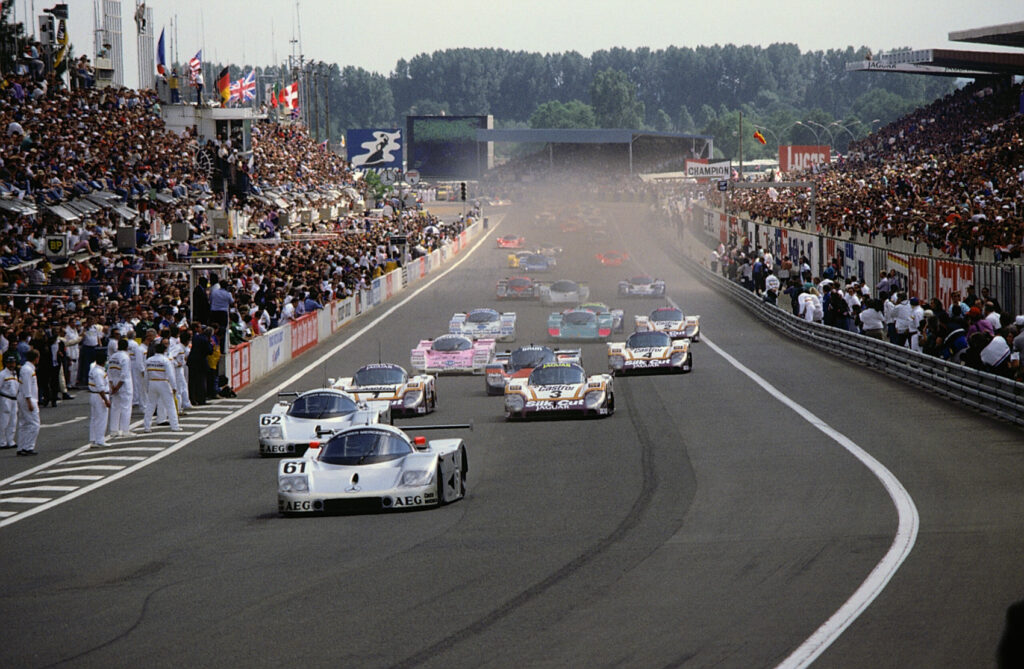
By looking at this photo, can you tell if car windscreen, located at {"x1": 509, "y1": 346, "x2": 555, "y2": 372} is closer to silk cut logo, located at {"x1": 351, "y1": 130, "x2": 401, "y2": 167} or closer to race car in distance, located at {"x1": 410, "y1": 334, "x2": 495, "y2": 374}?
race car in distance, located at {"x1": 410, "y1": 334, "x2": 495, "y2": 374}

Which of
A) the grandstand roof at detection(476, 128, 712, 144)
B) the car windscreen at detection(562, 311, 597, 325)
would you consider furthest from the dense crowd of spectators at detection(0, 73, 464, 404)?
the grandstand roof at detection(476, 128, 712, 144)

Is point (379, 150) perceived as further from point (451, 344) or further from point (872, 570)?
point (872, 570)

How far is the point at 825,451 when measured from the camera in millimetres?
19547

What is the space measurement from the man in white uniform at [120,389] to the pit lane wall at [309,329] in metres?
7.71

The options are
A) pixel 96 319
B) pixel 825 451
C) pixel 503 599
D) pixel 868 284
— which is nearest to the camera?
pixel 503 599

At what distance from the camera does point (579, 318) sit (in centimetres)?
4325

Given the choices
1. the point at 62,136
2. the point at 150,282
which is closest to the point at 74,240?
the point at 150,282

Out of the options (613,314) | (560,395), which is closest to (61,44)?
(613,314)

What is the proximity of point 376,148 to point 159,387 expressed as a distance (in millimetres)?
45429

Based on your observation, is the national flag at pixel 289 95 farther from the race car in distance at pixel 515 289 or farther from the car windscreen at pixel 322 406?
the car windscreen at pixel 322 406

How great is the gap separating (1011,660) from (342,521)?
11.5 metres

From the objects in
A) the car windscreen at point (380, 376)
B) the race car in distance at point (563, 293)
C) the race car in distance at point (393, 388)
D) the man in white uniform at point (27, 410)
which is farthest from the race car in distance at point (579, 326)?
the man in white uniform at point (27, 410)

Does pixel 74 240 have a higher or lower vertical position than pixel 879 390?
higher

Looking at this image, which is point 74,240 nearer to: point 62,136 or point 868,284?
point 62,136
